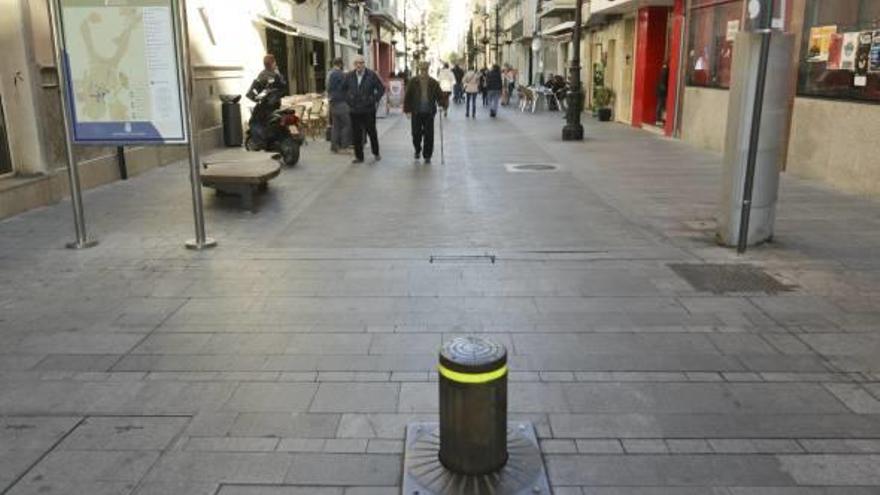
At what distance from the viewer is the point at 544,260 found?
6.72 m

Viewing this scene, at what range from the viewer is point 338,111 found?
14820 millimetres

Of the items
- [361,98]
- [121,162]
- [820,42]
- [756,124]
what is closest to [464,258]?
[756,124]

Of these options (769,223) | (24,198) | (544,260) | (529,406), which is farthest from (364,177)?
(529,406)

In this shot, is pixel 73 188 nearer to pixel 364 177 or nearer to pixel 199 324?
pixel 199 324

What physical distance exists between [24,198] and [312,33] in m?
14.8

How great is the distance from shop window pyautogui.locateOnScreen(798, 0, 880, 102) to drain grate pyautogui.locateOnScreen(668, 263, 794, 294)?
4658 millimetres

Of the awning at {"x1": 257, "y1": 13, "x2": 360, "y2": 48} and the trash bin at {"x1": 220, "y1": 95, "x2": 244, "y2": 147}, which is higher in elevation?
the awning at {"x1": 257, "y1": 13, "x2": 360, "y2": 48}

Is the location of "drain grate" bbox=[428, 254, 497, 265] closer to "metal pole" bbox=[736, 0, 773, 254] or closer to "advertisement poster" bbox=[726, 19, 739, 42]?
"metal pole" bbox=[736, 0, 773, 254]

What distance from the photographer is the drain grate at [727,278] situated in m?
5.88

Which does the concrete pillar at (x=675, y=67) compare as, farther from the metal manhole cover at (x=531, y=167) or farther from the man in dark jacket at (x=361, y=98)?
the man in dark jacket at (x=361, y=98)

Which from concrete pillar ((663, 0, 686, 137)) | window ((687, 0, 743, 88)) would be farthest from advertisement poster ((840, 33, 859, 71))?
concrete pillar ((663, 0, 686, 137))

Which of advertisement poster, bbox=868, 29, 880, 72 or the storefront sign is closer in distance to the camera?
advertisement poster, bbox=868, 29, 880, 72

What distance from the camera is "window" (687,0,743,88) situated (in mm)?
14477

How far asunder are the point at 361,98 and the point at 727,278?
28.3 feet
